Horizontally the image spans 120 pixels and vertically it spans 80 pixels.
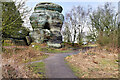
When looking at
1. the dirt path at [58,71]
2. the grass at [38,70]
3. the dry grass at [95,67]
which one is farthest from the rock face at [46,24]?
the grass at [38,70]

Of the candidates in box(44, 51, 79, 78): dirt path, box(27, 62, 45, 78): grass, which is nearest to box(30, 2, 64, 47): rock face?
box(44, 51, 79, 78): dirt path

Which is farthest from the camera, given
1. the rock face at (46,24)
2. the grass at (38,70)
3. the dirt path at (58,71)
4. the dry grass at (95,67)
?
the rock face at (46,24)

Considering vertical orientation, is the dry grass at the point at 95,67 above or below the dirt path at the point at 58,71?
below

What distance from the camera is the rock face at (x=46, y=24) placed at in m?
17.1

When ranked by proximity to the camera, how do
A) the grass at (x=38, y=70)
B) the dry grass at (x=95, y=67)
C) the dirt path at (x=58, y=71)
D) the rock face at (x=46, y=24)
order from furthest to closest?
the rock face at (x=46, y=24) → the dry grass at (x=95, y=67) → the grass at (x=38, y=70) → the dirt path at (x=58, y=71)

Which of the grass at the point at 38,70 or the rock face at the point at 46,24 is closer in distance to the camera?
the grass at the point at 38,70

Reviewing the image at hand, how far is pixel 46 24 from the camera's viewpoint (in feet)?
59.2

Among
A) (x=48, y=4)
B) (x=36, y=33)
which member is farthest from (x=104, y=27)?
(x=36, y=33)

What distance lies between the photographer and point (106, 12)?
65.3 ft

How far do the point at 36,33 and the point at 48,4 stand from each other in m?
6.05

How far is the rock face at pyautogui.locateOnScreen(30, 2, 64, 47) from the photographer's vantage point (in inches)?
674

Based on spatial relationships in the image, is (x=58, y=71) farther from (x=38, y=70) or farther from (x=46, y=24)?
(x=46, y=24)

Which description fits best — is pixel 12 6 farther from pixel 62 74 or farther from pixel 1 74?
pixel 62 74

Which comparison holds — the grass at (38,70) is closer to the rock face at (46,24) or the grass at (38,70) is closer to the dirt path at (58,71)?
the dirt path at (58,71)
